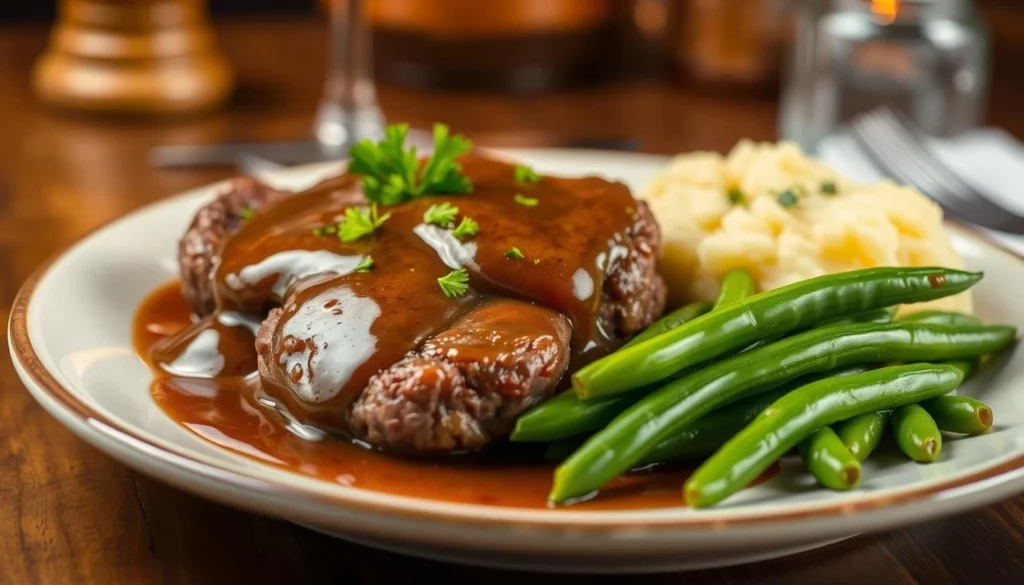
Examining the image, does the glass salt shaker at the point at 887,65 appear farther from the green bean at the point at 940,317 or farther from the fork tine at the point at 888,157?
the green bean at the point at 940,317

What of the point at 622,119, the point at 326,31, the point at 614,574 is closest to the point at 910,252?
the point at 614,574

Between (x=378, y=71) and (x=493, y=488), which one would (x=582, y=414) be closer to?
(x=493, y=488)

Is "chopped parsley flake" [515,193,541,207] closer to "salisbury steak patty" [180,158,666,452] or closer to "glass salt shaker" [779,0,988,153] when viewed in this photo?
"salisbury steak patty" [180,158,666,452]

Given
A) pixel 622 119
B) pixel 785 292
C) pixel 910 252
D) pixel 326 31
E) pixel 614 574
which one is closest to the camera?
pixel 614 574

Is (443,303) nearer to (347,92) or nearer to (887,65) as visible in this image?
(347,92)

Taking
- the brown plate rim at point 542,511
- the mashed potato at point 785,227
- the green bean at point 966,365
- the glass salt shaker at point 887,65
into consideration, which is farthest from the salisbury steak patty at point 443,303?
the glass salt shaker at point 887,65
